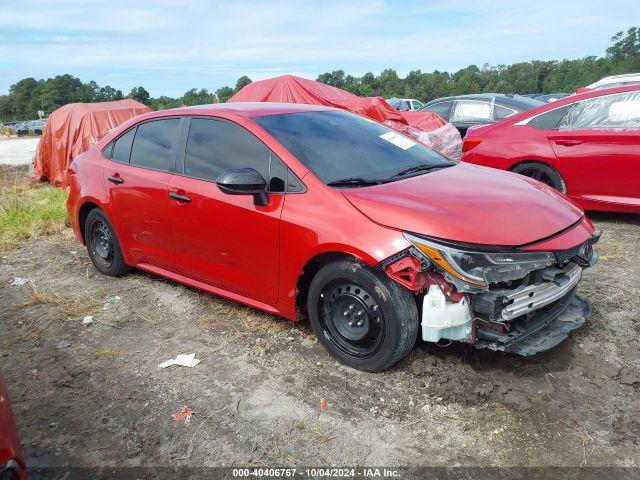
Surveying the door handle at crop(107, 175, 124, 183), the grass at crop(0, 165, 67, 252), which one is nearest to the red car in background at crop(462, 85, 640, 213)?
the door handle at crop(107, 175, 124, 183)

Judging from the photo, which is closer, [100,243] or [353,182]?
[353,182]

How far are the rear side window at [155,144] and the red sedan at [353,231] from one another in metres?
0.01

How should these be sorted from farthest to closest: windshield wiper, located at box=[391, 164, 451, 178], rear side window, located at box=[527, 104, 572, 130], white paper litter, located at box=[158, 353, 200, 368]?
rear side window, located at box=[527, 104, 572, 130] < windshield wiper, located at box=[391, 164, 451, 178] < white paper litter, located at box=[158, 353, 200, 368]

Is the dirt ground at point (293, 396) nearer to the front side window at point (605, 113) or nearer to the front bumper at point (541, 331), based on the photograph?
the front bumper at point (541, 331)

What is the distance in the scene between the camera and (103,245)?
5.13m

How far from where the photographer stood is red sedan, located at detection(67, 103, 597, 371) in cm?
285

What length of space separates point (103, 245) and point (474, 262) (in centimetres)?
373

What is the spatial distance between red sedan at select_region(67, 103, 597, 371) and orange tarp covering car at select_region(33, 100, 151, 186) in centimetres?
811

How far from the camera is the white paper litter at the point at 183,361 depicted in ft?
11.3

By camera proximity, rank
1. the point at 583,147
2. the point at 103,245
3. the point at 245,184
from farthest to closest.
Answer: the point at 583,147 < the point at 103,245 < the point at 245,184

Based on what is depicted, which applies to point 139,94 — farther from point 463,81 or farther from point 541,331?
point 541,331

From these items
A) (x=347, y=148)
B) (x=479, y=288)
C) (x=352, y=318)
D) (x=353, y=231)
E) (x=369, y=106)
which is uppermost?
(x=369, y=106)

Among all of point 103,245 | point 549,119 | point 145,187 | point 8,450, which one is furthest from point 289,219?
point 549,119

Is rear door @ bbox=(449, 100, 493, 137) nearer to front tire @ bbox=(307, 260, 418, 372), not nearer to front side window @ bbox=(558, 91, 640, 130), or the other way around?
front side window @ bbox=(558, 91, 640, 130)
